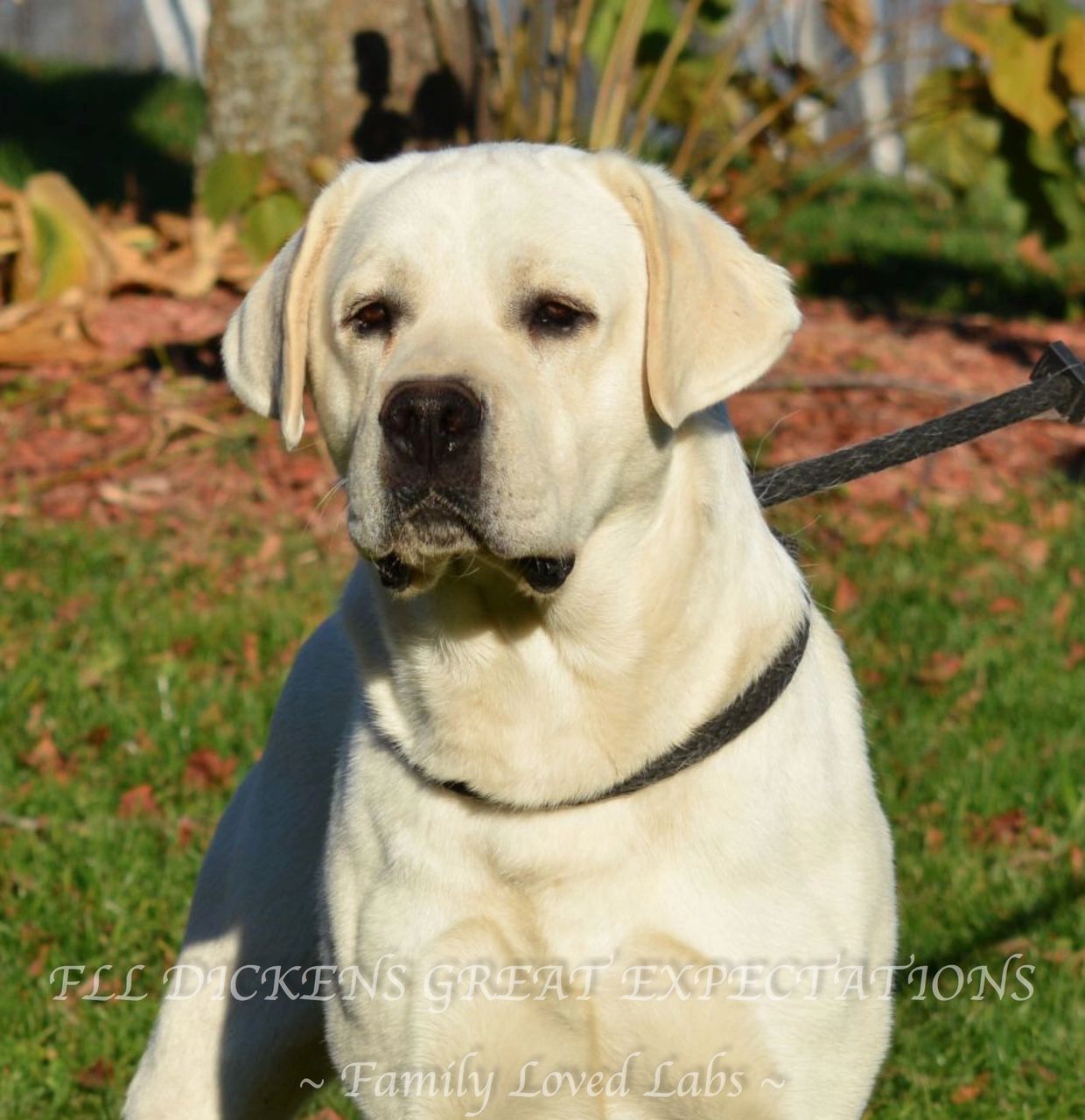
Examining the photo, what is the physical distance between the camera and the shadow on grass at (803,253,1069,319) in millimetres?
10703

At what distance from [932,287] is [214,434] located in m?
4.91

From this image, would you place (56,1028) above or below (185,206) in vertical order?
above

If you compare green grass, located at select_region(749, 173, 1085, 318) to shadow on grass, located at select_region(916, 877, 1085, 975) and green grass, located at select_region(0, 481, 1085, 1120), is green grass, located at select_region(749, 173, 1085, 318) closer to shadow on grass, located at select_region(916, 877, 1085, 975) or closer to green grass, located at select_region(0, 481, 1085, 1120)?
green grass, located at select_region(0, 481, 1085, 1120)

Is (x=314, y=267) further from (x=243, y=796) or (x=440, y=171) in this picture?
(x=243, y=796)

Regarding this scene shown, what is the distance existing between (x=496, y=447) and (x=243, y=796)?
1.32 metres

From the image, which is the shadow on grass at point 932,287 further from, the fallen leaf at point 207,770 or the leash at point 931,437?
the leash at point 931,437

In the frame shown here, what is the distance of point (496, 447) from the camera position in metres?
3.01

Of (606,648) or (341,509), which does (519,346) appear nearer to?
(606,648)

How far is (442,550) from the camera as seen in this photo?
311 centimetres

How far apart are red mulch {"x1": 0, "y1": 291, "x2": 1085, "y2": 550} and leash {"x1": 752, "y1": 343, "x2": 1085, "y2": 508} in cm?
375

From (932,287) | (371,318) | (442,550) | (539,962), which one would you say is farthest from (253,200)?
(539,962)

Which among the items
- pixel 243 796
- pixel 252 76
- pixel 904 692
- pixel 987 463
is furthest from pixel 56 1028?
pixel 252 76

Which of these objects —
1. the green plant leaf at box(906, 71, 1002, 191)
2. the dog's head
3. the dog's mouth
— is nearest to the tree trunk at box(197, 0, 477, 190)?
the green plant leaf at box(906, 71, 1002, 191)

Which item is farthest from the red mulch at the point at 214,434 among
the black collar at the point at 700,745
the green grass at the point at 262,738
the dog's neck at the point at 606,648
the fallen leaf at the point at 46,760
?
the black collar at the point at 700,745
